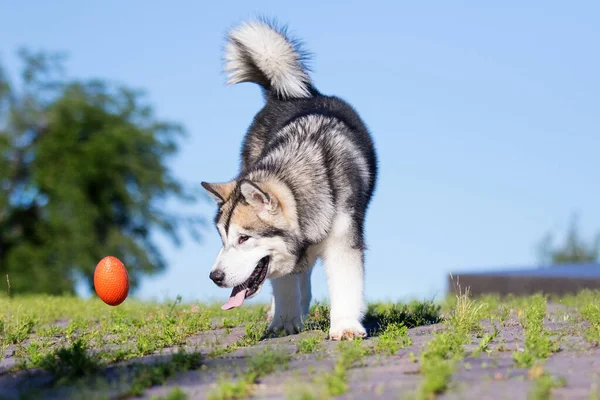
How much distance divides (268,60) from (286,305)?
8.75 feet

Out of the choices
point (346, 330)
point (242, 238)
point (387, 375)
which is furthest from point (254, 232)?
point (387, 375)

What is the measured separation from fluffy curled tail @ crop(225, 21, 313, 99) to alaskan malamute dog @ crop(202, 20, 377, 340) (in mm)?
868

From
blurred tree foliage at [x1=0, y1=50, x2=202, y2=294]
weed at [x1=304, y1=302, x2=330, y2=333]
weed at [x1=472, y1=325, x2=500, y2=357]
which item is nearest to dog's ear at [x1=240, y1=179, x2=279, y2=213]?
weed at [x1=304, y1=302, x2=330, y2=333]

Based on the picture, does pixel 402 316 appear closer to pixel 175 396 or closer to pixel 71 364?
pixel 71 364

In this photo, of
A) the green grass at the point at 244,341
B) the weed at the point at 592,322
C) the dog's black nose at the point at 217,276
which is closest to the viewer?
the green grass at the point at 244,341

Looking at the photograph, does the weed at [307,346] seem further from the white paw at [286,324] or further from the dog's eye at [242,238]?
the white paw at [286,324]

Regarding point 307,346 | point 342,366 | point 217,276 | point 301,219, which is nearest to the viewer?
point 342,366

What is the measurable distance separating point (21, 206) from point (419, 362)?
73.7ft

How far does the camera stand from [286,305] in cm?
615

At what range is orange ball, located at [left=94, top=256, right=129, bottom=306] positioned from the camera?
21.3 feet

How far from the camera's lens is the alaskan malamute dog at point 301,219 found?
5.34m

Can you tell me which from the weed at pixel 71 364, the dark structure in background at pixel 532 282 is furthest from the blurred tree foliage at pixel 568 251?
the weed at pixel 71 364

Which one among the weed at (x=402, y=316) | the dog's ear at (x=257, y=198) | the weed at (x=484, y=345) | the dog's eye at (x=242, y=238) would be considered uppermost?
the dog's ear at (x=257, y=198)

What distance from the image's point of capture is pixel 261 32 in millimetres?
7770
